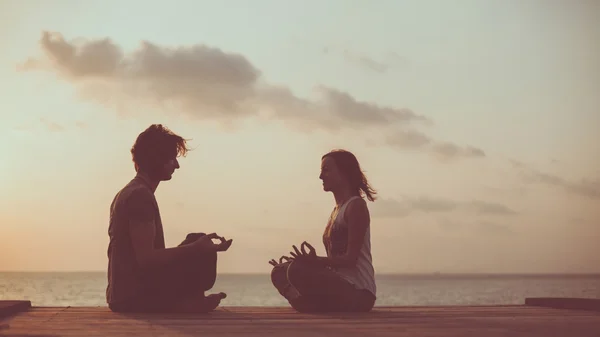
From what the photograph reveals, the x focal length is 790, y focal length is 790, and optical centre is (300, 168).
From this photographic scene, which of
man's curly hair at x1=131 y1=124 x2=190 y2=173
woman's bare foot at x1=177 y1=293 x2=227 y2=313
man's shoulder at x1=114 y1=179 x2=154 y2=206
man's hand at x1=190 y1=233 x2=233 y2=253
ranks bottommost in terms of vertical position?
woman's bare foot at x1=177 y1=293 x2=227 y2=313

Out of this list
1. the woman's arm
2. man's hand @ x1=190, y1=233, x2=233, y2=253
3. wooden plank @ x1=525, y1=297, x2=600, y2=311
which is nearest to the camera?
man's hand @ x1=190, y1=233, x2=233, y2=253

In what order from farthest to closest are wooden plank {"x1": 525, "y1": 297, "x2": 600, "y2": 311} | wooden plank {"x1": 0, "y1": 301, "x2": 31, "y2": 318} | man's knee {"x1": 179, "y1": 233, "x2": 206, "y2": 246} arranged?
wooden plank {"x1": 525, "y1": 297, "x2": 600, "y2": 311} < man's knee {"x1": 179, "y1": 233, "x2": 206, "y2": 246} < wooden plank {"x1": 0, "y1": 301, "x2": 31, "y2": 318}

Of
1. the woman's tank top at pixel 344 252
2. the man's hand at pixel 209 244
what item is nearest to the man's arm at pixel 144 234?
the man's hand at pixel 209 244

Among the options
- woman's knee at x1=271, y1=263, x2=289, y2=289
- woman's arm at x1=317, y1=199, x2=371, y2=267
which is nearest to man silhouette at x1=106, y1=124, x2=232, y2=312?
woman's knee at x1=271, y1=263, x2=289, y2=289

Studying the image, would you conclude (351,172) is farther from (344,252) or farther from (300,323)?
(300,323)

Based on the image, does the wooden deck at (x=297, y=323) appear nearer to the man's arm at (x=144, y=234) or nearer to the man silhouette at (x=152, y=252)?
the man silhouette at (x=152, y=252)

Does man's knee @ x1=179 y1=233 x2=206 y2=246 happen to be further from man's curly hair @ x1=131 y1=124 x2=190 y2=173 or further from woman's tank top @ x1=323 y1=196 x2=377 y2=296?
woman's tank top @ x1=323 y1=196 x2=377 y2=296

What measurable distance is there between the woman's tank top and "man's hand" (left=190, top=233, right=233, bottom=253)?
106cm

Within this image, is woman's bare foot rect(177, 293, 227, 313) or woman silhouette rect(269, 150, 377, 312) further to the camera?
woman silhouette rect(269, 150, 377, 312)

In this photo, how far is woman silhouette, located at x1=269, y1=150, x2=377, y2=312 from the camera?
673 centimetres

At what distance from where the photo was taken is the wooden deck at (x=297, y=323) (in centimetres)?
493

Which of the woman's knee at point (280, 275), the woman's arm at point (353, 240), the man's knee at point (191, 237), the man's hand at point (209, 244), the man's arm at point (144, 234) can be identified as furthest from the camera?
the woman's knee at point (280, 275)

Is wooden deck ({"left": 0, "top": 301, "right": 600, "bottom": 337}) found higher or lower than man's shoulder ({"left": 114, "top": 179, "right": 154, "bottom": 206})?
lower

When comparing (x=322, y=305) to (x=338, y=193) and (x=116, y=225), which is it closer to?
(x=338, y=193)
